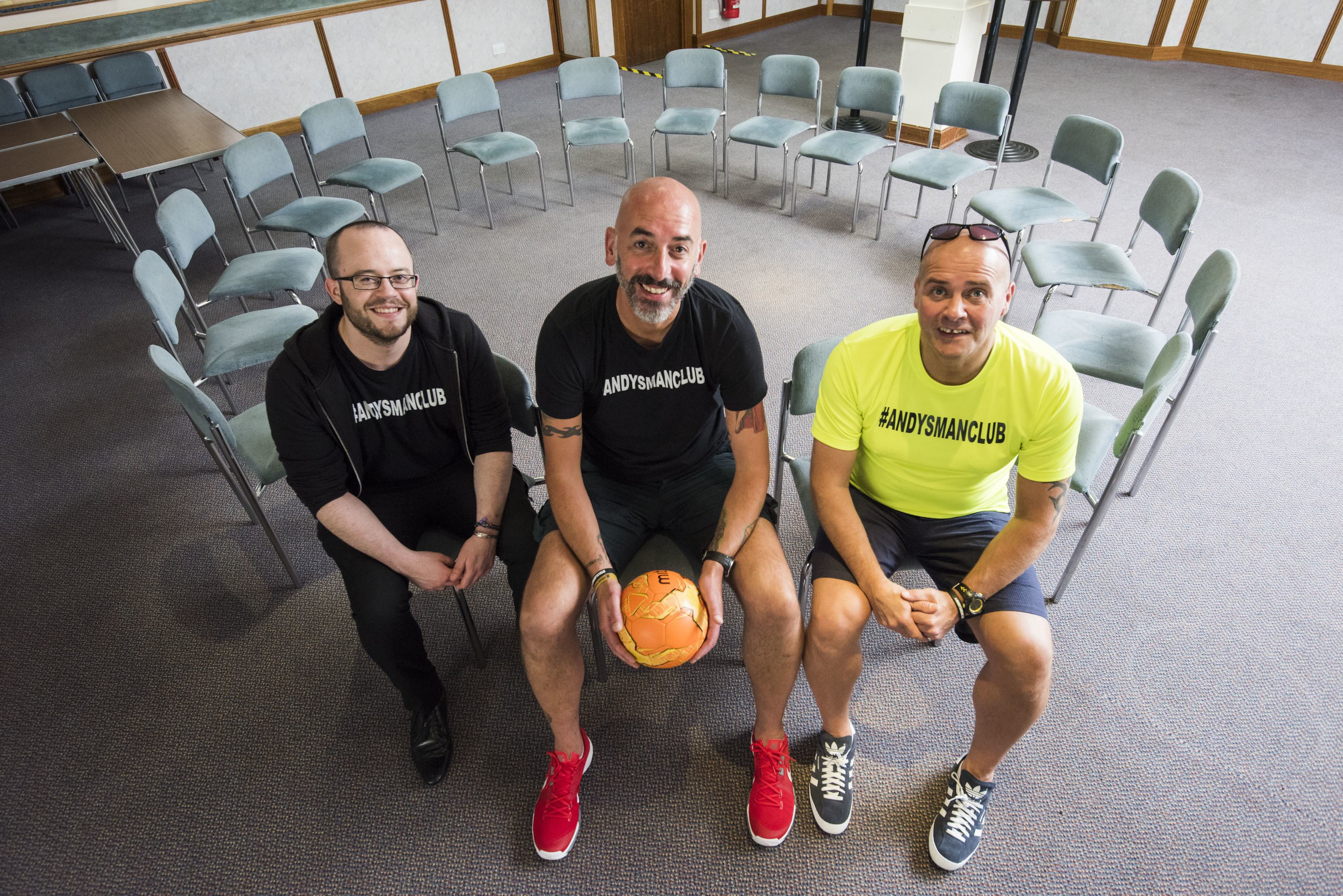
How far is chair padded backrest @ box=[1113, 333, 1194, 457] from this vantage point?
1944 millimetres

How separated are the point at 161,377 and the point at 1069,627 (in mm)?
4389

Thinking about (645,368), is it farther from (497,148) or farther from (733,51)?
→ (733,51)

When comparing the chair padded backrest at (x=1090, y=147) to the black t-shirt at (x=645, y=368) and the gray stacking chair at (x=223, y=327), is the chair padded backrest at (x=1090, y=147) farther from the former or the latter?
the gray stacking chair at (x=223, y=327)

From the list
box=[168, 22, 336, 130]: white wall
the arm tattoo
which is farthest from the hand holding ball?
box=[168, 22, 336, 130]: white wall

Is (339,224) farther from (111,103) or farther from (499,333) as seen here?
(111,103)

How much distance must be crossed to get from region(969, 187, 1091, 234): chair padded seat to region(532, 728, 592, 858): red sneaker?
3.21 meters

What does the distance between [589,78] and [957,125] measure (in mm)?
2581

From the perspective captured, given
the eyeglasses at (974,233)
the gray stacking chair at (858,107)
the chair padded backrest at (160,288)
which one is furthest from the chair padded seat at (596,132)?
the eyeglasses at (974,233)

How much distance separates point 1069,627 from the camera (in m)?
2.34

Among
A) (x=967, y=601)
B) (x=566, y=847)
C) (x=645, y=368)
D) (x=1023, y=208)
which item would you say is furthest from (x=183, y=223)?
(x=1023, y=208)

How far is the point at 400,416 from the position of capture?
2.00 meters

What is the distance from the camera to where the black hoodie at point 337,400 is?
1849 mm

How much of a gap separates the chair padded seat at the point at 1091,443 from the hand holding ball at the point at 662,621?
1.19 m

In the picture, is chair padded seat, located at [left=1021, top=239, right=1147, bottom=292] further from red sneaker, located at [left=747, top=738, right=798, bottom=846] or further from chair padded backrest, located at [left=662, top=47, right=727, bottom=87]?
Answer: chair padded backrest, located at [left=662, top=47, right=727, bottom=87]
